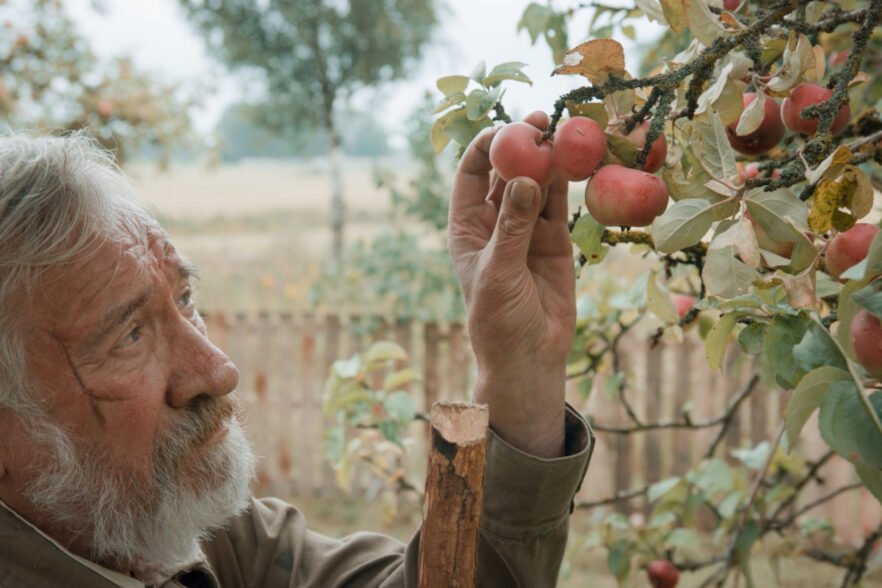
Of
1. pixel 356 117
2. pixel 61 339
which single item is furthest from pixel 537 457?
pixel 356 117

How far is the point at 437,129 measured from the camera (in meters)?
1.21

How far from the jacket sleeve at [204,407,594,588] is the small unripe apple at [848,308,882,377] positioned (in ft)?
2.21

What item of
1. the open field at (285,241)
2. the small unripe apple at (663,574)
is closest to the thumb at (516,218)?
the small unripe apple at (663,574)

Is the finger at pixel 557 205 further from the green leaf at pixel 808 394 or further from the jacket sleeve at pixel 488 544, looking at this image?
the green leaf at pixel 808 394

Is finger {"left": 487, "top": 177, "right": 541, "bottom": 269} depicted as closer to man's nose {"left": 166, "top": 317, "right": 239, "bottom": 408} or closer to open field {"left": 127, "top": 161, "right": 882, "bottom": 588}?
man's nose {"left": 166, "top": 317, "right": 239, "bottom": 408}

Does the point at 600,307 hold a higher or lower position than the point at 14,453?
higher

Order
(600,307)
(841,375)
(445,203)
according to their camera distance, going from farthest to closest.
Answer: (445,203) < (600,307) < (841,375)

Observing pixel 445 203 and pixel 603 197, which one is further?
pixel 445 203

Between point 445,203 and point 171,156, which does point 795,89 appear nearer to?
point 445,203

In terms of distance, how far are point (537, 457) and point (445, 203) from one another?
464 centimetres

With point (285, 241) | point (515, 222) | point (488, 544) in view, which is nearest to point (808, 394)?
point (515, 222)

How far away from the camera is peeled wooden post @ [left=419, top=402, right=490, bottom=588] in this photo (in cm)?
90

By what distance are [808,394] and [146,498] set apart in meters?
1.17

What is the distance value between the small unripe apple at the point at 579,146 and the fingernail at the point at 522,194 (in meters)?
0.10
